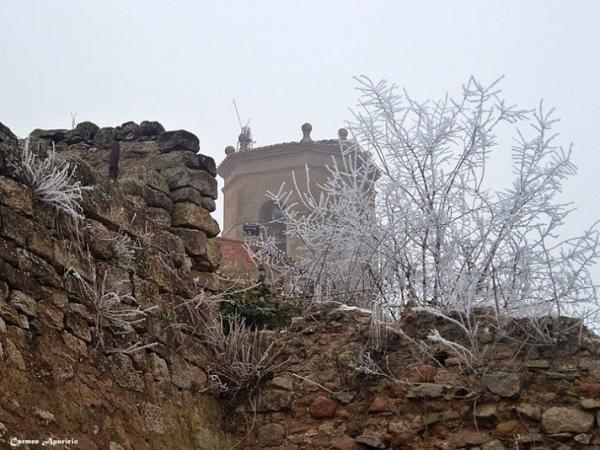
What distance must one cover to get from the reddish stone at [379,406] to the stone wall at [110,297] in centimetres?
85

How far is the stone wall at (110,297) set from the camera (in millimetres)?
3404

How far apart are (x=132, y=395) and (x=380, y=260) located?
8.36 ft

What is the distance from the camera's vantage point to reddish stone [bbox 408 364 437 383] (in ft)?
14.8

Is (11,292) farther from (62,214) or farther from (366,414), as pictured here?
(366,414)

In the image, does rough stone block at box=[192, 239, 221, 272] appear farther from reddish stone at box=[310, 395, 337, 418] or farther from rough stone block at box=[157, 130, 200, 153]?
reddish stone at box=[310, 395, 337, 418]

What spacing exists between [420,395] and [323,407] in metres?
0.55

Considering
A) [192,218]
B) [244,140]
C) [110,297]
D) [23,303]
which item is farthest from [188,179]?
[244,140]

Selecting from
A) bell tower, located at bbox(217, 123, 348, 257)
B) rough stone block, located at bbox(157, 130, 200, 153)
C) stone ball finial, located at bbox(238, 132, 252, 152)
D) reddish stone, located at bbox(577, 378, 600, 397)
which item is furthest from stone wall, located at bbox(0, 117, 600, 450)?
stone ball finial, located at bbox(238, 132, 252, 152)

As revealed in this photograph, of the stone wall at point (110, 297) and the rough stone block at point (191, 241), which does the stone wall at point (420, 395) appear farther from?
the rough stone block at point (191, 241)

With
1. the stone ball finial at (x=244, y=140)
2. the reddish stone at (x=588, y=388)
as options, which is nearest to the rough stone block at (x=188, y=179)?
the reddish stone at (x=588, y=388)

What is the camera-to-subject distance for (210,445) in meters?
4.50

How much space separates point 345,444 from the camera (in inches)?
177

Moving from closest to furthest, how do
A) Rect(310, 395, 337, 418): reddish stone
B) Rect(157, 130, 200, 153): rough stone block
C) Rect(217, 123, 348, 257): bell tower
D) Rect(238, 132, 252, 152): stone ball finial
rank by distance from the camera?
Rect(310, 395, 337, 418): reddish stone
Rect(157, 130, 200, 153): rough stone block
Rect(217, 123, 348, 257): bell tower
Rect(238, 132, 252, 152): stone ball finial

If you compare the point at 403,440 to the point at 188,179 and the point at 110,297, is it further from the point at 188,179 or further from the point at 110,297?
the point at 188,179
